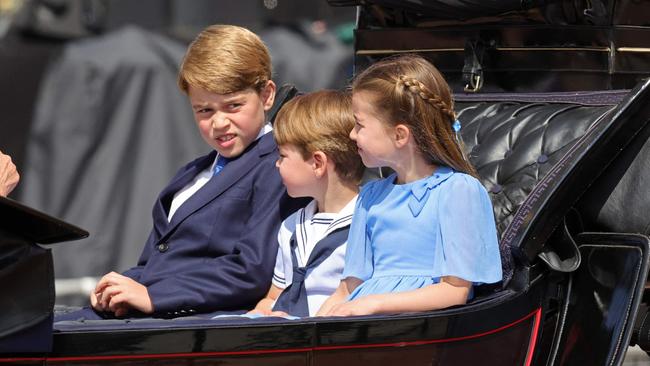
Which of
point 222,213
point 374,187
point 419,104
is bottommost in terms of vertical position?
point 222,213

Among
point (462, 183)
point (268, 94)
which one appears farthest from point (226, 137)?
point (462, 183)

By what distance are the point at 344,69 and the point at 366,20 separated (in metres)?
1.77

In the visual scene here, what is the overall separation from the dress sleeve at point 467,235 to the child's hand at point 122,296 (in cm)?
72

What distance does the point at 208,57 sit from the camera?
2969 mm

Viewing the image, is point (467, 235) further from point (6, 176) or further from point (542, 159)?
point (6, 176)

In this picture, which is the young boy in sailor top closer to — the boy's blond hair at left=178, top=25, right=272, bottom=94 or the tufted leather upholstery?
the boy's blond hair at left=178, top=25, right=272, bottom=94

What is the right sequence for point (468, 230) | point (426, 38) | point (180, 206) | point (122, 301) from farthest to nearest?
1. point (426, 38)
2. point (180, 206)
3. point (122, 301)
4. point (468, 230)

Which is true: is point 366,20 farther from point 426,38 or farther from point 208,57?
point 208,57

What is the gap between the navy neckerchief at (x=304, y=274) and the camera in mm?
2840

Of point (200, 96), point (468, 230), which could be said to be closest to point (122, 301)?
point (200, 96)

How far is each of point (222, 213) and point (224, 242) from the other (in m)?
0.07

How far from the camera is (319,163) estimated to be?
2.88 m

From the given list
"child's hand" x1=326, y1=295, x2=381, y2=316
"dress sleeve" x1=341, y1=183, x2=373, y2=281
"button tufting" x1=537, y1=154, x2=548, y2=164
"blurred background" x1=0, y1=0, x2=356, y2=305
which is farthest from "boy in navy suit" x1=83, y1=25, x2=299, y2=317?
"blurred background" x1=0, y1=0, x2=356, y2=305

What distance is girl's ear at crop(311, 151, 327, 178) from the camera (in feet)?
9.42
